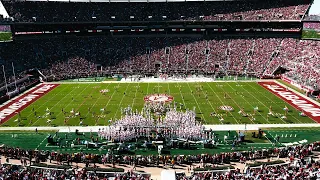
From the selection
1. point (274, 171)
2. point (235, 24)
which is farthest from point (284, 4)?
point (274, 171)

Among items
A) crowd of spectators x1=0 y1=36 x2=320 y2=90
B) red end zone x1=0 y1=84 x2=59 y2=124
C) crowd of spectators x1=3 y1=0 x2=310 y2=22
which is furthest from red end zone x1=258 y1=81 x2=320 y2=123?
red end zone x1=0 y1=84 x2=59 y2=124

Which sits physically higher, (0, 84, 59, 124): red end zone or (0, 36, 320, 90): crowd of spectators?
(0, 36, 320, 90): crowd of spectators

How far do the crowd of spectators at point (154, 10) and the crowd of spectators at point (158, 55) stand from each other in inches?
202

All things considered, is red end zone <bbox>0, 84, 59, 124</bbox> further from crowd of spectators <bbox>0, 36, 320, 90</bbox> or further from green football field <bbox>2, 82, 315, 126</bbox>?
crowd of spectators <bbox>0, 36, 320, 90</bbox>

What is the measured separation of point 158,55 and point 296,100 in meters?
30.1

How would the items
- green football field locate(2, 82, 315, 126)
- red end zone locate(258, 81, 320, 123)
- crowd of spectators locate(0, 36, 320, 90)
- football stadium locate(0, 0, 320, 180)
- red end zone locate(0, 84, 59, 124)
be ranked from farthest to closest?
crowd of spectators locate(0, 36, 320, 90), red end zone locate(0, 84, 59, 124), red end zone locate(258, 81, 320, 123), green football field locate(2, 82, 315, 126), football stadium locate(0, 0, 320, 180)

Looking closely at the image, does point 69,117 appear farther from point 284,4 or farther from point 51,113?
point 284,4

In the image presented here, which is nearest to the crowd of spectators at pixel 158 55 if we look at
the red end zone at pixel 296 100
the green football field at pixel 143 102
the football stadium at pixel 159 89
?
the football stadium at pixel 159 89

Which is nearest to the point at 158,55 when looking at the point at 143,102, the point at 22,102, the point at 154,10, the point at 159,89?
the point at 154,10

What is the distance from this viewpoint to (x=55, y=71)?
58156 millimetres

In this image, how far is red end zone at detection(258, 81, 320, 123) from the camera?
118 feet

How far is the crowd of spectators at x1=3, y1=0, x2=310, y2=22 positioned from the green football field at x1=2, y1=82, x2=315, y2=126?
23.3 m

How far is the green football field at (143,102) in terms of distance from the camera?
3447cm

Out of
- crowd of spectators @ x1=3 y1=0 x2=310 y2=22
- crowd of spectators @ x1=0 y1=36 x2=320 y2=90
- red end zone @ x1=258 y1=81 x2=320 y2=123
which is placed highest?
crowd of spectators @ x1=3 y1=0 x2=310 y2=22
